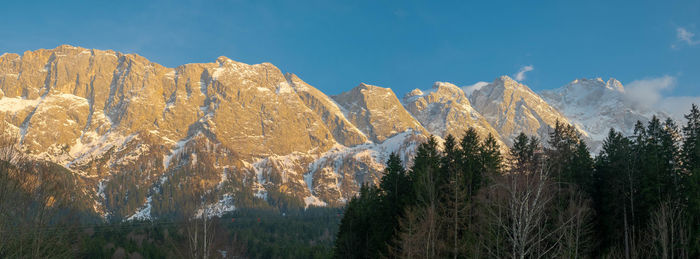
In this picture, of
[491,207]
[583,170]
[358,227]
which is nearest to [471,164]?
[583,170]

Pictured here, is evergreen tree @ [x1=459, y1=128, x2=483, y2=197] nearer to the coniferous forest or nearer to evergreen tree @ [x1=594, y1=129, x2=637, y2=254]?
the coniferous forest

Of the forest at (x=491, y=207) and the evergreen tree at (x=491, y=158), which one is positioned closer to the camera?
the forest at (x=491, y=207)

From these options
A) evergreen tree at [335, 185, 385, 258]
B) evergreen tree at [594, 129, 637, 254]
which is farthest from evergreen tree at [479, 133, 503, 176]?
evergreen tree at [335, 185, 385, 258]

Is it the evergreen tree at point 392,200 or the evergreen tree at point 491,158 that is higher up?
the evergreen tree at point 491,158

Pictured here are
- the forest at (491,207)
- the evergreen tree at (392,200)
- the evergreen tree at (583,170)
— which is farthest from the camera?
the evergreen tree at (392,200)

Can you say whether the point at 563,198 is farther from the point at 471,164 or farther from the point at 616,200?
the point at 616,200

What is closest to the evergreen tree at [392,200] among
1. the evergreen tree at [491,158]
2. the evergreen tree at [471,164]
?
the evergreen tree at [471,164]

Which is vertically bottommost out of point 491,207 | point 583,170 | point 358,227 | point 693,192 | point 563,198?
point 358,227

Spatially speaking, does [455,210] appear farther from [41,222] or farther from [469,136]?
[41,222]

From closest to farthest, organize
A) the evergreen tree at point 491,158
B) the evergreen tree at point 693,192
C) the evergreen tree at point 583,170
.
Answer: the evergreen tree at point 693,192 → the evergreen tree at point 491,158 → the evergreen tree at point 583,170

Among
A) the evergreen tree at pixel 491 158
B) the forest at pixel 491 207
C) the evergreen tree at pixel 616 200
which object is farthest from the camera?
the evergreen tree at pixel 491 158

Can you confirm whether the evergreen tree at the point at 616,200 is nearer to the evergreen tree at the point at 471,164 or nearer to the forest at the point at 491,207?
the forest at the point at 491,207

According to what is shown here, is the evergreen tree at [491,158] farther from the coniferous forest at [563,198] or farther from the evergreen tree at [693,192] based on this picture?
the evergreen tree at [693,192]

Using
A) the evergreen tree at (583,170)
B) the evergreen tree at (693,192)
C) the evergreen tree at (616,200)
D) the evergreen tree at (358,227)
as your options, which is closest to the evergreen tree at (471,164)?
the evergreen tree at (583,170)
